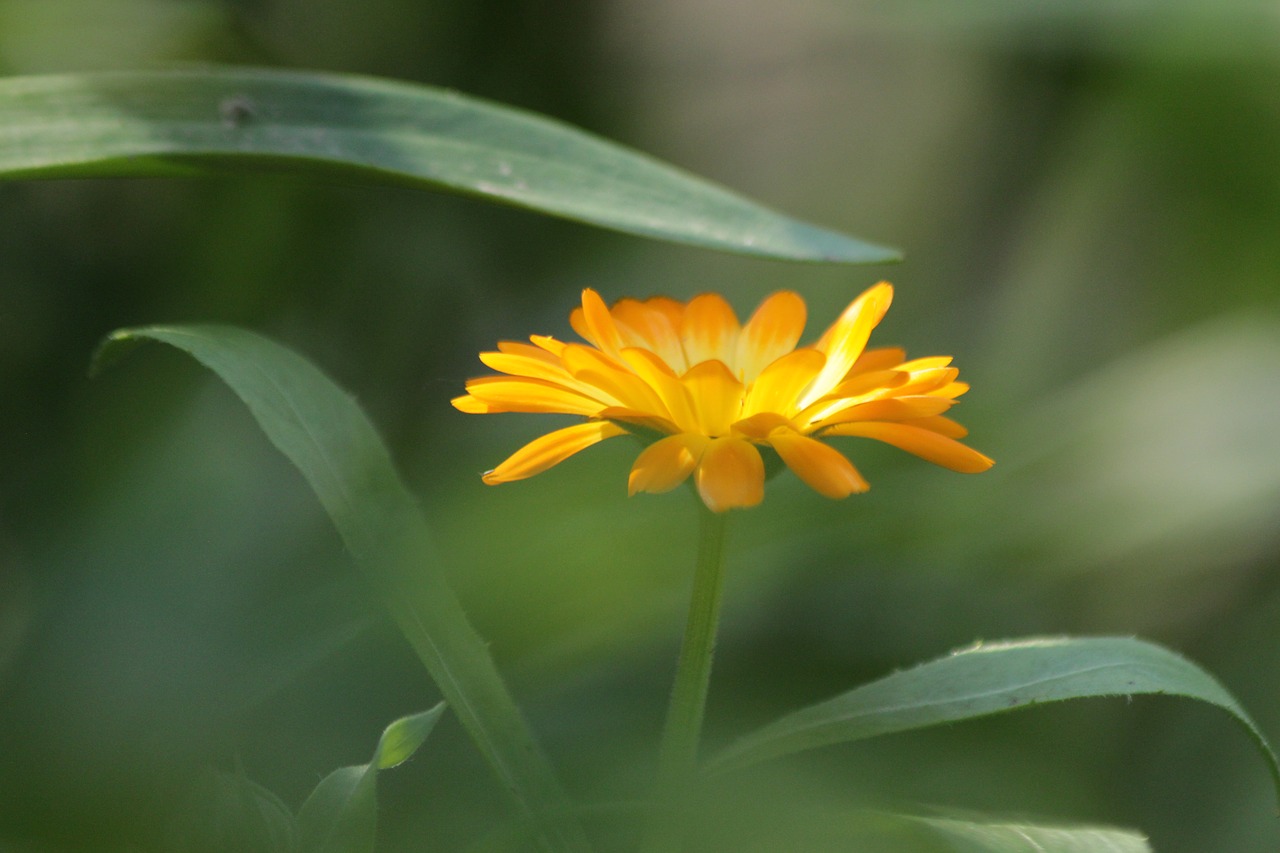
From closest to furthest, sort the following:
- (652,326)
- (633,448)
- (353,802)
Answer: (353,802) → (652,326) → (633,448)

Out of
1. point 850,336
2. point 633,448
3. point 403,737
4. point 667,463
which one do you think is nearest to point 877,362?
point 850,336

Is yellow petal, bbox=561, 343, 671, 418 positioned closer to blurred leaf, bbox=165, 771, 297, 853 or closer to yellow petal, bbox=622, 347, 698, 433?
yellow petal, bbox=622, 347, 698, 433

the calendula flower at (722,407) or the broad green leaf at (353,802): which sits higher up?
the calendula flower at (722,407)

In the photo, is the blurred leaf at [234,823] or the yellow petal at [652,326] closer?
the blurred leaf at [234,823]

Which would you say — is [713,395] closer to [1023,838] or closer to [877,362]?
[877,362]

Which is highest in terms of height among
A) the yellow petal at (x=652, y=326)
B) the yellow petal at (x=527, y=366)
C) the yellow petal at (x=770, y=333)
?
the yellow petal at (x=652, y=326)

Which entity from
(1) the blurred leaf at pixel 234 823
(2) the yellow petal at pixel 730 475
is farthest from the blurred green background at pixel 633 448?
(2) the yellow petal at pixel 730 475

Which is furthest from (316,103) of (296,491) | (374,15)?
(374,15)

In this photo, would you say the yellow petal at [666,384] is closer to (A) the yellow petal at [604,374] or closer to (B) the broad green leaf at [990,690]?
(A) the yellow petal at [604,374]
